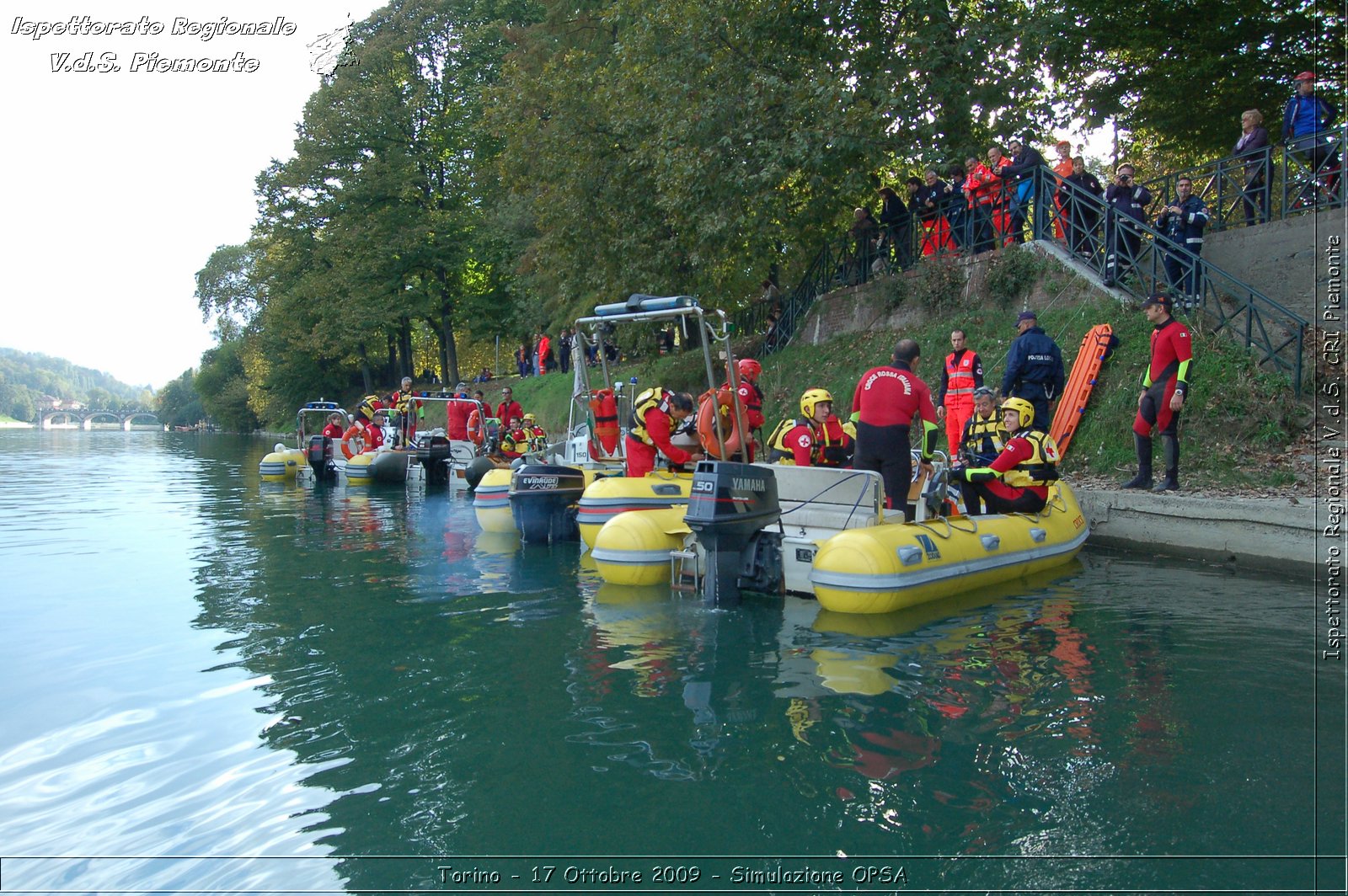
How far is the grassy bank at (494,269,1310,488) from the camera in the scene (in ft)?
32.3

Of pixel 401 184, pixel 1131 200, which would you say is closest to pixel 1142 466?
pixel 1131 200

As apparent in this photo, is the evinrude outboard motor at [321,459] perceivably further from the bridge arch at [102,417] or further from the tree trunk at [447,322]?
the bridge arch at [102,417]

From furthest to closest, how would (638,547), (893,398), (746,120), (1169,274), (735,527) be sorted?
(746,120), (1169,274), (638,547), (893,398), (735,527)

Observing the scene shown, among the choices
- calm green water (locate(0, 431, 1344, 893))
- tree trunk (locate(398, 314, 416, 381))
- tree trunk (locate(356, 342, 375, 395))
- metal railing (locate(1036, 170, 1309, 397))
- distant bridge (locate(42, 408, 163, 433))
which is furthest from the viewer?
distant bridge (locate(42, 408, 163, 433))

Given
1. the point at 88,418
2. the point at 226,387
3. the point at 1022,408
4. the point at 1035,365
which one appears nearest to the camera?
the point at 1022,408

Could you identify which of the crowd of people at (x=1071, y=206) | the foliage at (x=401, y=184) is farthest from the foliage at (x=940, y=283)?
the foliage at (x=401, y=184)

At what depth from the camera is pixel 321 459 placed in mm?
21125

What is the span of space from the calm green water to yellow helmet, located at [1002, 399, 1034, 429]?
4.82 feet

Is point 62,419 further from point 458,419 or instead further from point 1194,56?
point 1194,56

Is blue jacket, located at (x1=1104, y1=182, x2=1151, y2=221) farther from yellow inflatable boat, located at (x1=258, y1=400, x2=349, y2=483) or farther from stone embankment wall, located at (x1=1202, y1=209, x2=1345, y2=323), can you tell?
yellow inflatable boat, located at (x1=258, y1=400, x2=349, y2=483)

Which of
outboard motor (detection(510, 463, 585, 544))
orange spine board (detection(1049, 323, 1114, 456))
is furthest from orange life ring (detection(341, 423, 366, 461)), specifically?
orange spine board (detection(1049, 323, 1114, 456))

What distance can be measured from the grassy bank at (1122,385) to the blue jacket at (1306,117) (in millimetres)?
2684

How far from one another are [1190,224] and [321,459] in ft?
56.9

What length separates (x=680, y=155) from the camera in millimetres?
15383
